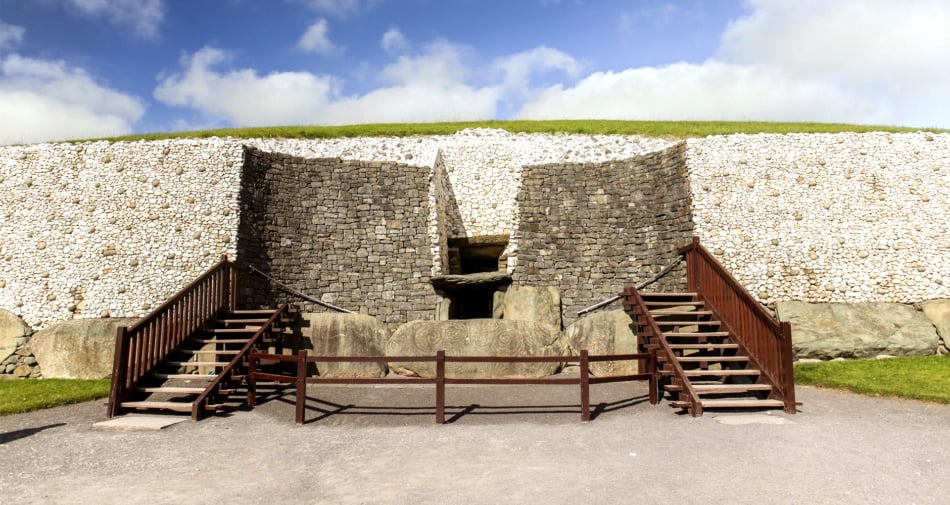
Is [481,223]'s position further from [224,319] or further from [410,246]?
[224,319]

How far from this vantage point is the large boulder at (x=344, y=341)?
12992 mm

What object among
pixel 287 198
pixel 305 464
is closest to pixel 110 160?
pixel 287 198

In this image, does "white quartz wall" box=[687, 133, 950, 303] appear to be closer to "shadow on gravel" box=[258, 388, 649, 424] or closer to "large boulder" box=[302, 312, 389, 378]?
"shadow on gravel" box=[258, 388, 649, 424]

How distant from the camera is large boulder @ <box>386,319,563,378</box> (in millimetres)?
12570

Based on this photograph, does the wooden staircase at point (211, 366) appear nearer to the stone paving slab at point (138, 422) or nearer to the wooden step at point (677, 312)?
the stone paving slab at point (138, 422)

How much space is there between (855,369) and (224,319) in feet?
44.2

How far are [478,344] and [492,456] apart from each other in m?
6.32

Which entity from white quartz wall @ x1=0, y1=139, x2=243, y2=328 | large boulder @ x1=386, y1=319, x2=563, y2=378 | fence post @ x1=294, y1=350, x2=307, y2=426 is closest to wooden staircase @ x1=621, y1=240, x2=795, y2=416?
large boulder @ x1=386, y1=319, x2=563, y2=378

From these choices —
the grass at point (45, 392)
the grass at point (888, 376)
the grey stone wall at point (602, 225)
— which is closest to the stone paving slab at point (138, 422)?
the grass at point (45, 392)

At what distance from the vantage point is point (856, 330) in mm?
13539

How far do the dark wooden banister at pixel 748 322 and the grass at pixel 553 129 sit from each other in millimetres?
7975

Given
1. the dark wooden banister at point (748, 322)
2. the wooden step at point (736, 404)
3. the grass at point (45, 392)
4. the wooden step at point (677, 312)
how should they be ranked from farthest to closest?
the wooden step at point (677, 312) → the grass at point (45, 392) → the dark wooden banister at point (748, 322) → the wooden step at point (736, 404)

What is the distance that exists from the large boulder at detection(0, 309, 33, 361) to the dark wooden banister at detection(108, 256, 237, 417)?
5.81 meters

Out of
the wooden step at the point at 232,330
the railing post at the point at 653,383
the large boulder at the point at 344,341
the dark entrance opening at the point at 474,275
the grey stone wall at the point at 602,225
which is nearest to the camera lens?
the railing post at the point at 653,383
